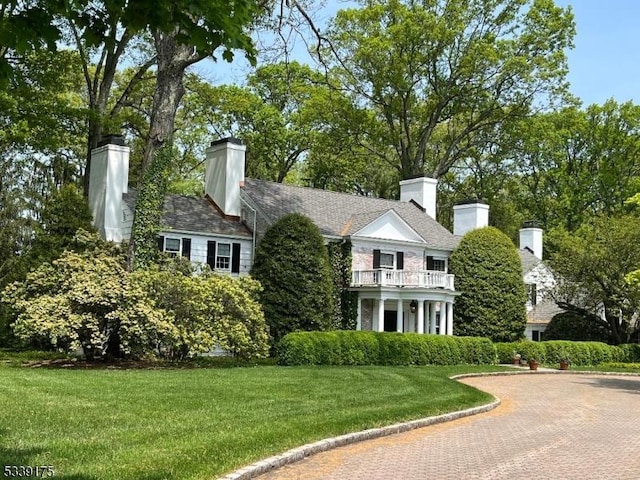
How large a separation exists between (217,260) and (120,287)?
11.2 m

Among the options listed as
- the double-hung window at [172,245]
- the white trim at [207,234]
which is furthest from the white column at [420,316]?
the double-hung window at [172,245]

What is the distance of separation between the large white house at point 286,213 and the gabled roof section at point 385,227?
50 mm

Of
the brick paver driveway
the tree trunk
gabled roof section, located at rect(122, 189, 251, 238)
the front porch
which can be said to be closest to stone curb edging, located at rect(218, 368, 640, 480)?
the brick paver driveway

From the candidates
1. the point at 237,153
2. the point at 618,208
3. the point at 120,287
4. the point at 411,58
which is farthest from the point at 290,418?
the point at 618,208

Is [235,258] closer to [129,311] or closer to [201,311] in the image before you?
[201,311]

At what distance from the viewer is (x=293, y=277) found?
29422 mm

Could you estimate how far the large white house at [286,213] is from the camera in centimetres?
3194

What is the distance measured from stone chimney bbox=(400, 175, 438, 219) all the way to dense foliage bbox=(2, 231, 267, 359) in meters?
22.0

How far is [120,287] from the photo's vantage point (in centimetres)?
2206

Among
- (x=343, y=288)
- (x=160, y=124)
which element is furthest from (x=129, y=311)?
(x=343, y=288)

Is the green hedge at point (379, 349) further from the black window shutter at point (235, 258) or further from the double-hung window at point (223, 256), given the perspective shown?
the double-hung window at point (223, 256)

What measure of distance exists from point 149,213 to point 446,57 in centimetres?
2596

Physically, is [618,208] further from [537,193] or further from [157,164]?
[157,164]

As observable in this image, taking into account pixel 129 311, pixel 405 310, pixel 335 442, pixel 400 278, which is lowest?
Answer: pixel 335 442
